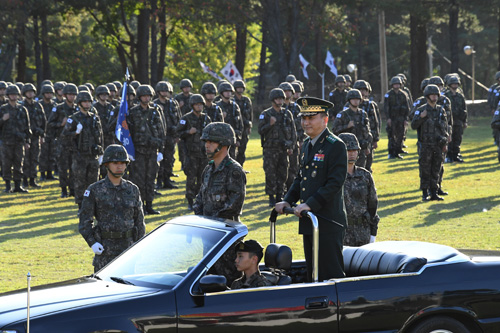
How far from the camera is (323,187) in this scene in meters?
7.30

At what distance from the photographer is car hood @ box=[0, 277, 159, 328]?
19.6 feet

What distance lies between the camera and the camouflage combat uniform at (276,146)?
17562 mm

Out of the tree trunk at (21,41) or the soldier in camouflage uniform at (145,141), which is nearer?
A: the soldier in camouflage uniform at (145,141)

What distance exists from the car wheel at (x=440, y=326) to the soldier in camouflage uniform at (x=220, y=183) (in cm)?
268

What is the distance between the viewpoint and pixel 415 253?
722cm

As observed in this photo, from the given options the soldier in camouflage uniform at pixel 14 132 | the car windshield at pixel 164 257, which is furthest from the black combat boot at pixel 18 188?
the car windshield at pixel 164 257

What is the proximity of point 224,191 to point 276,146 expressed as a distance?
875 cm

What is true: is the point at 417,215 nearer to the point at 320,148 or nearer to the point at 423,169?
the point at 423,169

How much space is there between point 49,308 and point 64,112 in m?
14.6

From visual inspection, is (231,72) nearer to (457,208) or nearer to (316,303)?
(457,208)

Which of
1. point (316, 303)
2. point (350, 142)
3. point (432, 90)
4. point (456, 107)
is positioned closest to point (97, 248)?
point (316, 303)

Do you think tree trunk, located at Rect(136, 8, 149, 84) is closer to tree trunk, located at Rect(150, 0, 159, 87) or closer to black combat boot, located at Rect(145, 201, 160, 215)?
tree trunk, located at Rect(150, 0, 159, 87)

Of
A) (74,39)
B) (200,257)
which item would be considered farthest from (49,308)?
(74,39)

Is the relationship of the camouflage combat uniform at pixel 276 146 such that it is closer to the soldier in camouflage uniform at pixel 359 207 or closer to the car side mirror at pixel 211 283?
the soldier in camouflage uniform at pixel 359 207
